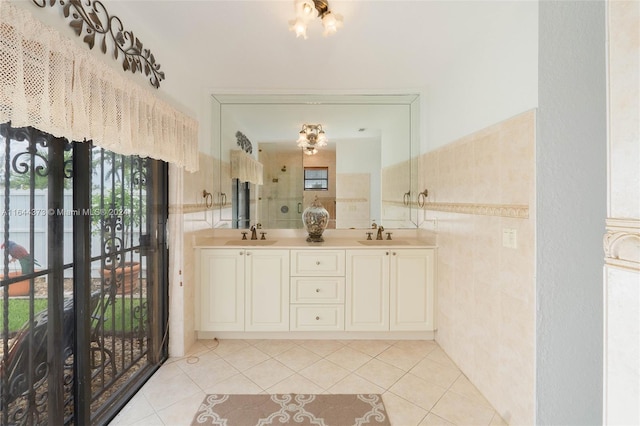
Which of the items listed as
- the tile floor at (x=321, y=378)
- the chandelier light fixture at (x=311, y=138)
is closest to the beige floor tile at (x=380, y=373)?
the tile floor at (x=321, y=378)

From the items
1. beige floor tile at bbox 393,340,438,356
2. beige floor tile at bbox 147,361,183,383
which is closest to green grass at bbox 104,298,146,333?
beige floor tile at bbox 147,361,183,383

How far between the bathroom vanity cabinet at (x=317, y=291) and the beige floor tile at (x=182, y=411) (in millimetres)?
700

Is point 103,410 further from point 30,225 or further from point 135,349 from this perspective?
point 30,225

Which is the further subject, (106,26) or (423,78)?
(423,78)

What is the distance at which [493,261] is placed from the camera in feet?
5.19

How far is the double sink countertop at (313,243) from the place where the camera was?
7.87 ft

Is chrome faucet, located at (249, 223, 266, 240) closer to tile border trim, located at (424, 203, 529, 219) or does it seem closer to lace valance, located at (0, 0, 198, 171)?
lace valance, located at (0, 0, 198, 171)

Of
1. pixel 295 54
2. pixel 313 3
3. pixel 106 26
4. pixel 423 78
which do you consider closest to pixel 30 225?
pixel 106 26

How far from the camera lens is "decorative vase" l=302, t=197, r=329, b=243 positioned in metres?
2.64

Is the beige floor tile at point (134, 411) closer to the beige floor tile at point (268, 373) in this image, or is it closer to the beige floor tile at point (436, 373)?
the beige floor tile at point (268, 373)

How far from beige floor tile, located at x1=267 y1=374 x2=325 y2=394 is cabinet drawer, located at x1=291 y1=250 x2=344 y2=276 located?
0.81 m

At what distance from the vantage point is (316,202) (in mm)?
2773

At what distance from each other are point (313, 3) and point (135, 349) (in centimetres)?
247

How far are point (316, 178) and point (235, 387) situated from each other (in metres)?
2.06
